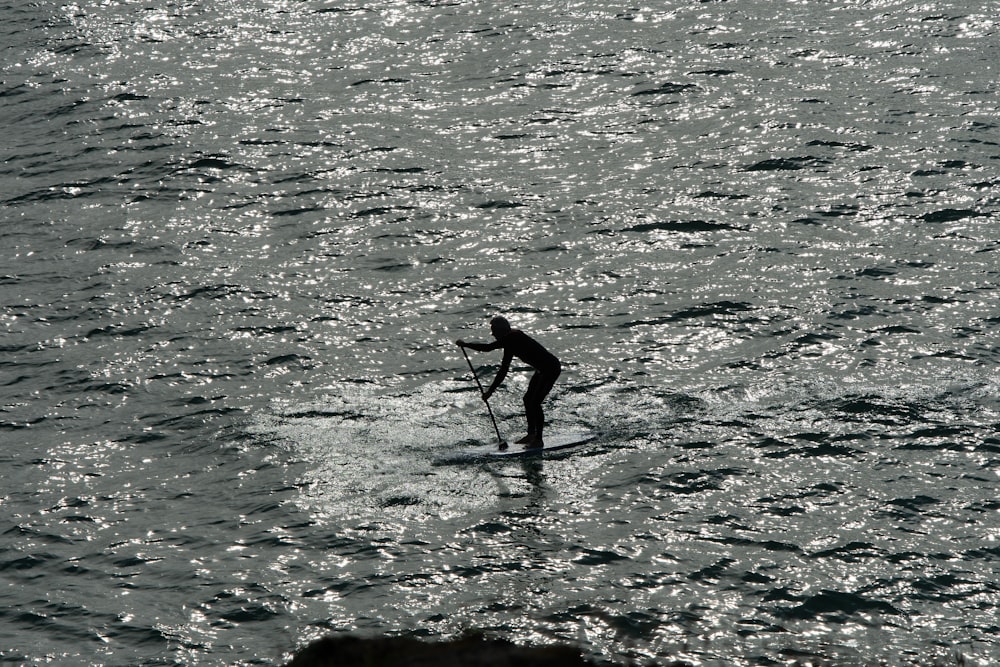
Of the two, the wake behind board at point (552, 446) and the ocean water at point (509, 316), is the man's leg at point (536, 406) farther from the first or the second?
the ocean water at point (509, 316)

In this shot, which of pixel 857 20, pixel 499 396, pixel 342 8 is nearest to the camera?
pixel 499 396

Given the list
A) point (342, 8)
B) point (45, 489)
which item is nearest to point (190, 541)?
point (45, 489)

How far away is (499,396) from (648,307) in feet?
16.5

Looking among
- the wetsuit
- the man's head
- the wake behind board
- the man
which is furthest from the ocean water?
the man's head

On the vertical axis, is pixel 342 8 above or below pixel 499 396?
above

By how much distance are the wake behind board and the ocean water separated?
0.26 meters

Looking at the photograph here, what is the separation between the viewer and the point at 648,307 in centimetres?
2773

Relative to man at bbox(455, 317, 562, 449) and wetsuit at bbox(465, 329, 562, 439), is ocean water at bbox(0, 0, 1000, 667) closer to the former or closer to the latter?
man at bbox(455, 317, 562, 449)

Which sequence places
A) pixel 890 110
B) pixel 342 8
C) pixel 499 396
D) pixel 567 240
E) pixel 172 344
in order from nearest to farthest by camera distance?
pixel 499 396, pixel 172 344, pixel 567 240, pixel 890 110, pixel 342 8

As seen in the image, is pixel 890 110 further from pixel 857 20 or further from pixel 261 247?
pixel 261 247

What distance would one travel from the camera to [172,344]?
27250 mm

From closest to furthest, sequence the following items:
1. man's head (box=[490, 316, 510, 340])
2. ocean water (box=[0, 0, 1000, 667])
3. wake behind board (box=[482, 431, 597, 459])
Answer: ocean water (box=[0, 0, 1000, 667]), wake behind board (box=[482, 431, 597, 459]), man's head (box=[490, 316, 510, 340])

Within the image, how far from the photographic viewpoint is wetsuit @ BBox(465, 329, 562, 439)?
858 inches

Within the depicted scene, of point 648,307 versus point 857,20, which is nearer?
point 648,307
